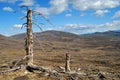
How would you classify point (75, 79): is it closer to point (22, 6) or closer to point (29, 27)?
point (29, 27)

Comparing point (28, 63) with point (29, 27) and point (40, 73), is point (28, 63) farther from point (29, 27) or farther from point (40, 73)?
point (29, 27)

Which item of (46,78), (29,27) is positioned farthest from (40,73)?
(29,27)

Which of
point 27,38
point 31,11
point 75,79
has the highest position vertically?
point 31,11

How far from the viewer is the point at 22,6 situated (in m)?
16.0

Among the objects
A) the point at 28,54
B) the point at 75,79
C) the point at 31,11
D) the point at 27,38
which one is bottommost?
the point at 75,79

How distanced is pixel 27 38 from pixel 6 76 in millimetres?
2904

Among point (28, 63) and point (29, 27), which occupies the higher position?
point (29, 27)

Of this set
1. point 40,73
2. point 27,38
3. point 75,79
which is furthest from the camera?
point 27,38

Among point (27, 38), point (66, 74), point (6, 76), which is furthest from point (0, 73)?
point (66, 74)

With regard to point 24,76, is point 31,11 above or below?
above

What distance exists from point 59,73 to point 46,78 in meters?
0.87

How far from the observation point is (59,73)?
15094 millimetres

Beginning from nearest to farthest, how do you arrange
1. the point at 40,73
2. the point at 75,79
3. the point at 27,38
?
the point at 75,79 < the point at 40,73 < the point at 27,38

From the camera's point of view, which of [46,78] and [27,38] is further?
[27,38]
